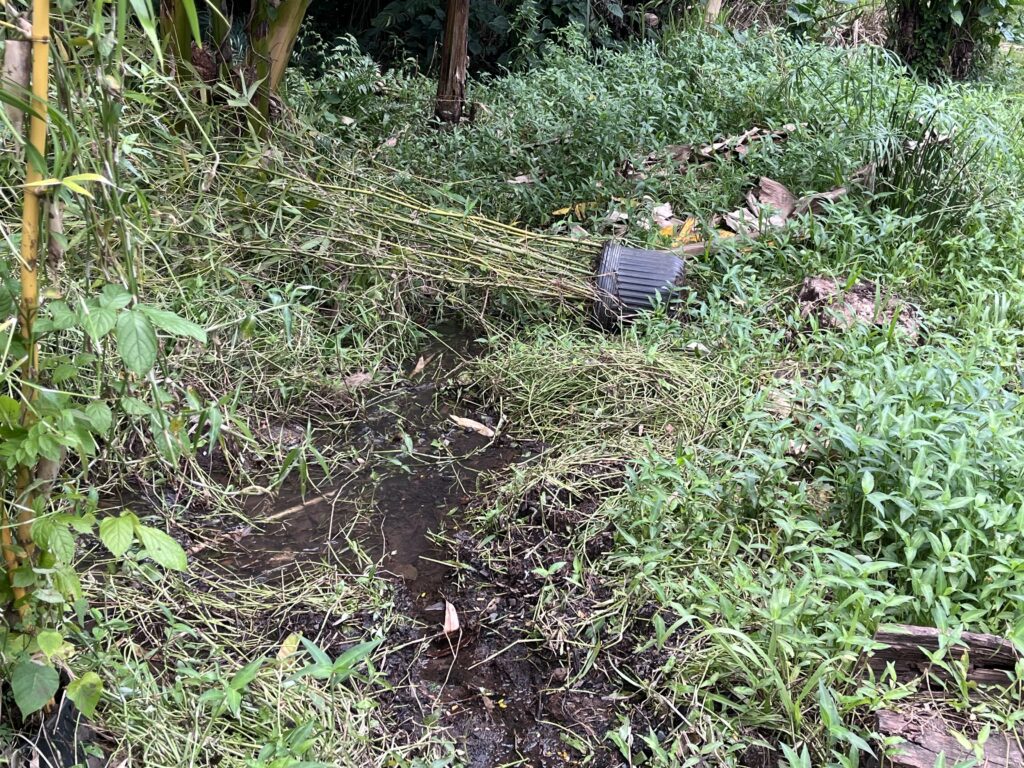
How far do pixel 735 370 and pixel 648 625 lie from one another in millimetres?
1135

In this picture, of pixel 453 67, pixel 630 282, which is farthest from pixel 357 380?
pixel 453 67

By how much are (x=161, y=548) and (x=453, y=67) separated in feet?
15.6

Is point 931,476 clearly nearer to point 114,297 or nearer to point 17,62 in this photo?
point 114,297

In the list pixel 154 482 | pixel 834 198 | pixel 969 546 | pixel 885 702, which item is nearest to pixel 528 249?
pixel 834 198

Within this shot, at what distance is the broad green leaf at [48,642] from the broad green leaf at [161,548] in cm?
17

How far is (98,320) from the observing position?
1.15m

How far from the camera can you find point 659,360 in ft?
9.50

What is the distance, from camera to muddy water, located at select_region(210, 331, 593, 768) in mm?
1810

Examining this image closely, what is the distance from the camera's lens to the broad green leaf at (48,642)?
1.18 m

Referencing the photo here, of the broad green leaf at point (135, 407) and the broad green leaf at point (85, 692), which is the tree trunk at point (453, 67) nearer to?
the broad green leaf at point (135, 407)

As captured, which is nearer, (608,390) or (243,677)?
(243,677)

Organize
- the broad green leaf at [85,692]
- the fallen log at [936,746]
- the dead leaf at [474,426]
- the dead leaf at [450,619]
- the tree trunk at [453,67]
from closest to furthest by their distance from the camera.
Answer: the broad green leaf at [85,692] → the fallen log at [936,746] → the dead leaf at [450,619] → the dead leaf at [474,426] → the tree trunk at [453,67]

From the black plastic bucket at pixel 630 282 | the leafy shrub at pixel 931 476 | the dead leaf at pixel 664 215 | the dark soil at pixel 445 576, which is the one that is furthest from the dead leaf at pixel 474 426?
the dead leaf at pixel 664 215

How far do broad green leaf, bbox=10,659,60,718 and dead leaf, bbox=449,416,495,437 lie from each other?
1.75 metres
